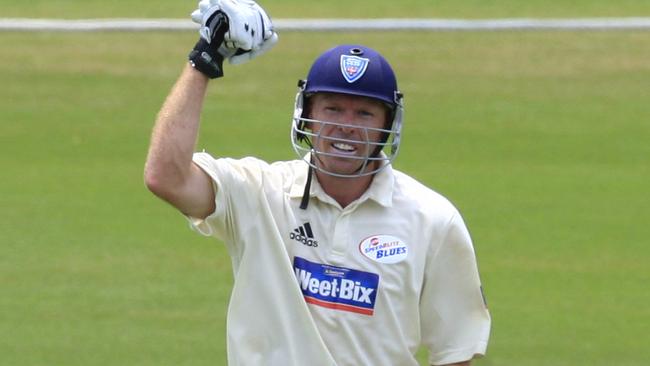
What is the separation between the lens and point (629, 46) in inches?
548

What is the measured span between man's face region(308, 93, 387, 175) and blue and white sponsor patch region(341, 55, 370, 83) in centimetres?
6

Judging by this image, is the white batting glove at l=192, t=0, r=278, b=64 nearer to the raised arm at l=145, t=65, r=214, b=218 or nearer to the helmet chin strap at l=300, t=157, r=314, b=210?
the raised arm at l=145, t=65, r=214, b=218

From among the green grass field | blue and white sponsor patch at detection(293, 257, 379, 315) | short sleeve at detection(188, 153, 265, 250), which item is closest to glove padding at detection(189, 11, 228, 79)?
short sleeve at detection(188, 153, 265, 250)

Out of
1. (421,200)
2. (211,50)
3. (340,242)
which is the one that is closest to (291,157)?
(421,200)

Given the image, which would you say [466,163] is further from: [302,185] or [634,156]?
[302,185]

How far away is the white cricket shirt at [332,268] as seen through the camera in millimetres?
5023

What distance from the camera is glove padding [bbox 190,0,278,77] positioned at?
488 centimetres

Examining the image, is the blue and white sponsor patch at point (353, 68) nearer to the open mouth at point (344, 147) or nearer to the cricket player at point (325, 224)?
the cricket player at point (325, 224)

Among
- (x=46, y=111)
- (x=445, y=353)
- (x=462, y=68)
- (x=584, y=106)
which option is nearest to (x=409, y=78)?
(x=462, y=68)

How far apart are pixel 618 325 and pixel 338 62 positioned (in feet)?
14.2

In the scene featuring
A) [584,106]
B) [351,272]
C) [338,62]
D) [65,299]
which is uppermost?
[338,62]

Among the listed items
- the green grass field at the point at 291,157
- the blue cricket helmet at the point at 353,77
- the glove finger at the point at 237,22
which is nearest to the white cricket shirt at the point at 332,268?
the blue cricket helmet at the point at 353,77

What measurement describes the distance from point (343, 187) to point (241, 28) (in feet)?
2.15

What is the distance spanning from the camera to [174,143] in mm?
4848
